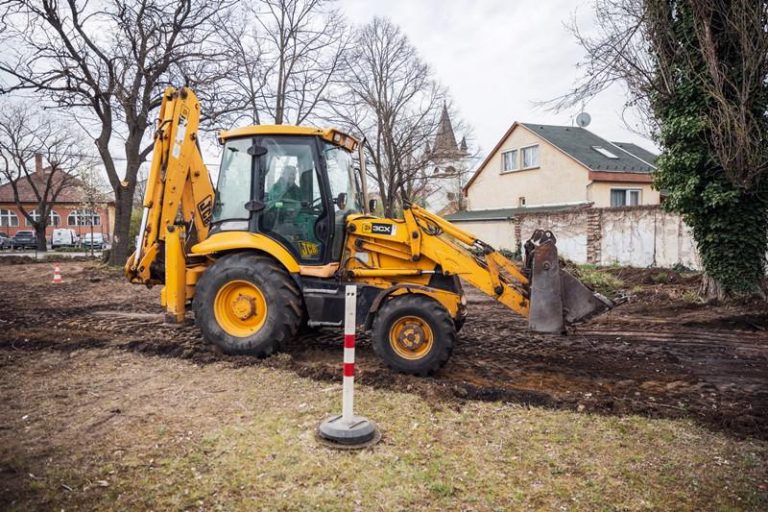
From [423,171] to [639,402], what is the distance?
87.8 ft

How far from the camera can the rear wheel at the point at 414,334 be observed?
5.21 m

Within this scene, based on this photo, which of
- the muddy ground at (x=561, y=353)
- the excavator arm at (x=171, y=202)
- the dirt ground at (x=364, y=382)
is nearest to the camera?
the dirt ground at (x=364, y=382)

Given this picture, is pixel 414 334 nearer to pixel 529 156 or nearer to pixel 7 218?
pixel 529 156

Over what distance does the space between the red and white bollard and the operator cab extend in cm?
211

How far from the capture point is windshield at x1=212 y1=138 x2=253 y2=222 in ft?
20.0

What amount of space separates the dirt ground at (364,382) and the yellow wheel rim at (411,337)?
0.28 m

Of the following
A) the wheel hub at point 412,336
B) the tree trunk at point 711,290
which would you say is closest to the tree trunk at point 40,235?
the wheel hub at point 412,336

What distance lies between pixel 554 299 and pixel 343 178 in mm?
2835

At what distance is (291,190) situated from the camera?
6023mm

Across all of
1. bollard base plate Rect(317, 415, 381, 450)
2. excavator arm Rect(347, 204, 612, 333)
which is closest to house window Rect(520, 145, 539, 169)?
excavator arm Rect(347, 204, 612, 333)

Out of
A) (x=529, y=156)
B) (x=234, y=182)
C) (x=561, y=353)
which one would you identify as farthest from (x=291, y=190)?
(x=529, y=156)

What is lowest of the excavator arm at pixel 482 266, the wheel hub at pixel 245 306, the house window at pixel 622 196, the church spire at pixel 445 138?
the wheel hub at pixel 245 306

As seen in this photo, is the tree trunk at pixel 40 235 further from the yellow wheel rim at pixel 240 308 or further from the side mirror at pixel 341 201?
the side mirror at pixel 341 201

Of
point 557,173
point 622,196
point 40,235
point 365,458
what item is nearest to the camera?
point 365,458
